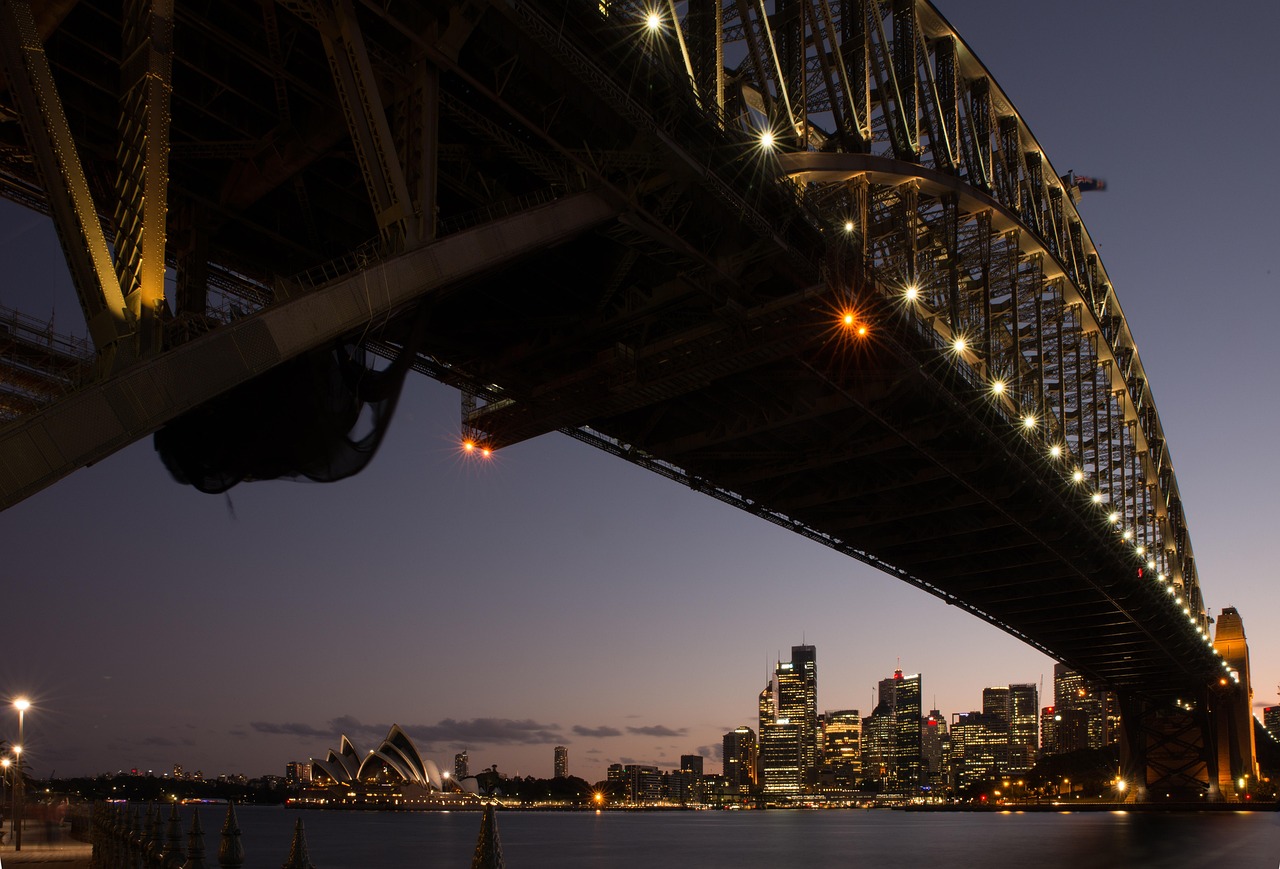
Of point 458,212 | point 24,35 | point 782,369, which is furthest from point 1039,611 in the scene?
point 24,35

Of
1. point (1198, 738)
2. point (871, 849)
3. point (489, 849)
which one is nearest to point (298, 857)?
point (489, 849)

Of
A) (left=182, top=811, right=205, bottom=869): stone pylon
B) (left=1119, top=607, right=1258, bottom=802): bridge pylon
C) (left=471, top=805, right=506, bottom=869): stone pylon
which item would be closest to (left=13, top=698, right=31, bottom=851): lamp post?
(left=182, top=811, right=205, bottom=869): stone pylon

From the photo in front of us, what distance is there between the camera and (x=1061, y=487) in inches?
1555

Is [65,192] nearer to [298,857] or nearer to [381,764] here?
[298,857]

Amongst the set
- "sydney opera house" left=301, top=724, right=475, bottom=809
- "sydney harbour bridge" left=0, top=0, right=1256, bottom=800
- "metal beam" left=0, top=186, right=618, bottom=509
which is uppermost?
"sydney harbour bridge" left=0, top=0, right=1256, bottom=800

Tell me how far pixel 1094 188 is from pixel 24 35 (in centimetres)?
9452

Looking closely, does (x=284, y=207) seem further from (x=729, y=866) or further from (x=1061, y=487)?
(x=729, y=866)

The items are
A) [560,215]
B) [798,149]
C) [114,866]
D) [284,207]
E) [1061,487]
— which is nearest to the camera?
[114,866]

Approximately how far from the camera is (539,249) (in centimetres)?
1695

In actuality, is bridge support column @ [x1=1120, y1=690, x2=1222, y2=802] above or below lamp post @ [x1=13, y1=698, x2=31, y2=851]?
below

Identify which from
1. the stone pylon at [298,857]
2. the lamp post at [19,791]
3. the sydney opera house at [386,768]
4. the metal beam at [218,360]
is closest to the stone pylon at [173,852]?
the stone pylon at [298,857]

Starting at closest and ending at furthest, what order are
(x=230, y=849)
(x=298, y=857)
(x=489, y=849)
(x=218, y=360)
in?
(x=489, y=849) → (x=298, y=857) → (x=230, y=849) → (x=218, y=360)

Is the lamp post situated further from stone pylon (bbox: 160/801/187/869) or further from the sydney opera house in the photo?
the sydney opera house

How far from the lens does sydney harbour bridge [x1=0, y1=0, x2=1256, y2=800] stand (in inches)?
440
